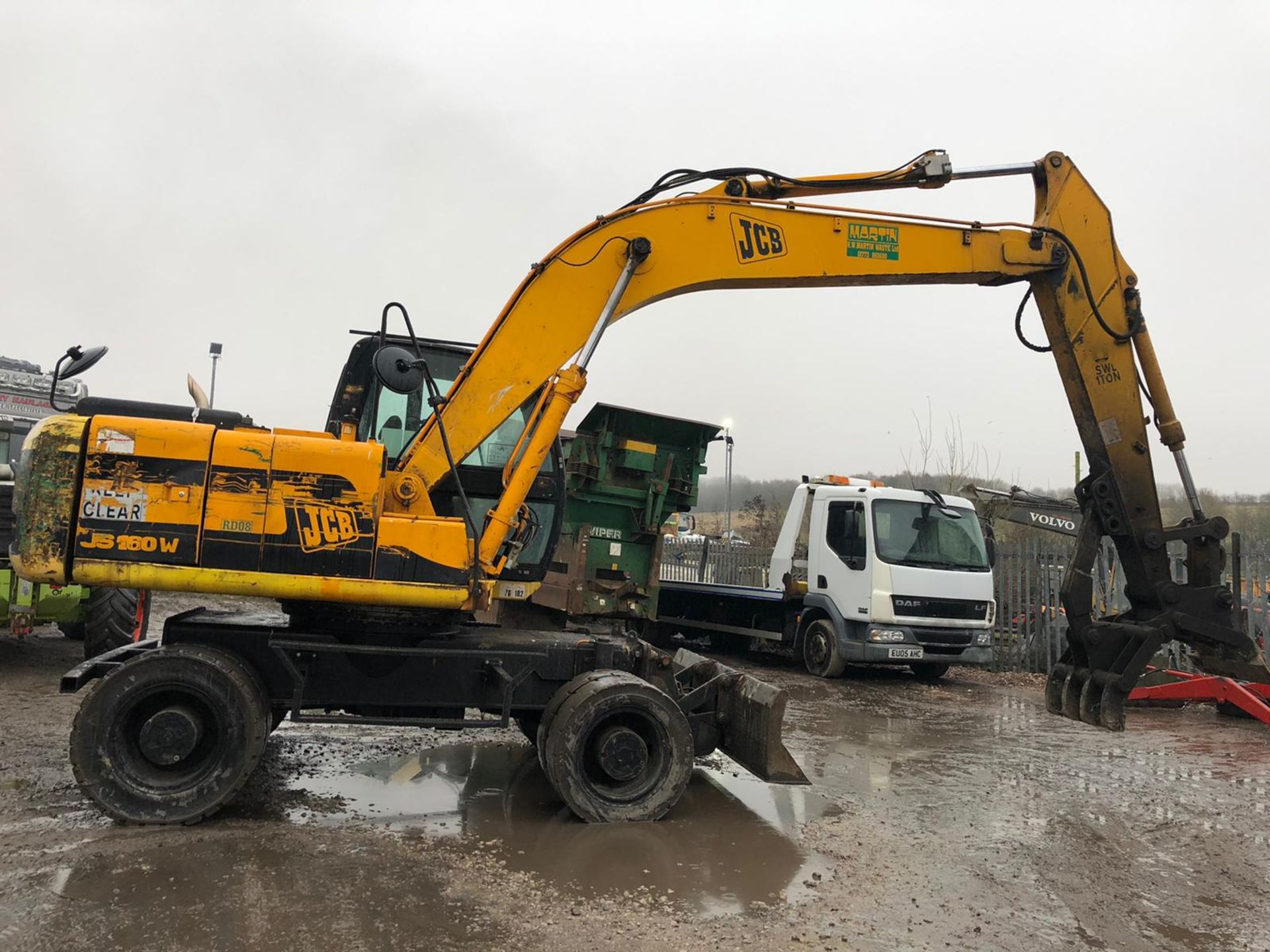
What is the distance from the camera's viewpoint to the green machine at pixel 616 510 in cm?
1108

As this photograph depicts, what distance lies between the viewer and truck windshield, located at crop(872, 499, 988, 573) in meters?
10.6

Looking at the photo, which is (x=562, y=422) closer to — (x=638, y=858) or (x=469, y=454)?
(x=469, y=454)

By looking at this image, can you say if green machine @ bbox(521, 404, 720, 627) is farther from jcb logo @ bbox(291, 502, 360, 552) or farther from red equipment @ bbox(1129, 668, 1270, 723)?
jcb logo @ bbox(291, 502, 360, 552)

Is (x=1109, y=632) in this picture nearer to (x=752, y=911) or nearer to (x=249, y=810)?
(x=752, y=911)

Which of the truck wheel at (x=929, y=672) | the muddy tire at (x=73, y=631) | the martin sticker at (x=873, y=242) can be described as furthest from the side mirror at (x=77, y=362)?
the truck wheel at (x=929, y=672)

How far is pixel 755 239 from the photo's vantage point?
18.8ft

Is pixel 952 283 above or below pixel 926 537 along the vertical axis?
above

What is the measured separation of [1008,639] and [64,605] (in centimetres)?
1155

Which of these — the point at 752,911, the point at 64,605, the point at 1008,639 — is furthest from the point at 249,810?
the point at 1008,639

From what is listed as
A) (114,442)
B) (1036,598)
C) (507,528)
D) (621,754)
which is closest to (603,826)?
Answer: (621,754)

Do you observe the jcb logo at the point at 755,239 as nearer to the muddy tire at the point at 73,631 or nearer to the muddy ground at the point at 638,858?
the muddy ground at the point at 638,858

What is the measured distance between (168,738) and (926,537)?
28.0 ft

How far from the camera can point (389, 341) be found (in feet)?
20.0

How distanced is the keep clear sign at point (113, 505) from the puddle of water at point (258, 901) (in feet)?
5.30
